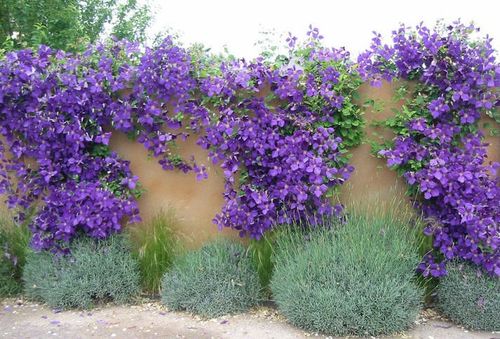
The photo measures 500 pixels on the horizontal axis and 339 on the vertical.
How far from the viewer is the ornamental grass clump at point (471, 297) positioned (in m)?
3.47

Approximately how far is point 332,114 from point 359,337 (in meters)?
1.64

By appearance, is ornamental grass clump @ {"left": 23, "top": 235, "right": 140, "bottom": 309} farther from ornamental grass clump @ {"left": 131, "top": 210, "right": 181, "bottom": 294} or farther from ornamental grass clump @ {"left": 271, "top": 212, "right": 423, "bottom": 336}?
ornamental grass clump @ {"left": 271, "top": 212, "right": 423, "bottom": 336}

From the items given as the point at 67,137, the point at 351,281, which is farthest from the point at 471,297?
the point at 67,137

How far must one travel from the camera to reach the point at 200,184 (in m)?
4.31

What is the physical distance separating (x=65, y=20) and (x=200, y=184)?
567 centimetres

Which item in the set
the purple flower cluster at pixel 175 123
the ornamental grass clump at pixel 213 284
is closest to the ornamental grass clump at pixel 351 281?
the ornamental grass clump at pixel 213 284

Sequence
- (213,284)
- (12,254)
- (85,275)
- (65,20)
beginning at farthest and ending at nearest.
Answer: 1. (65,20)
2. (12,254)
3. (85,275)
4. (213,284)

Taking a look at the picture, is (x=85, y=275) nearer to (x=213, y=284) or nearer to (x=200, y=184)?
(x=213, y=284)

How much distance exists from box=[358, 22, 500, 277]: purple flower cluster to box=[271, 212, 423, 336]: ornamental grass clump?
13.0 inches

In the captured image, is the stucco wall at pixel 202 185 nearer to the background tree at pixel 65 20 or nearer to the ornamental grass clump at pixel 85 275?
the ornamental grass clump at pixel 85 275

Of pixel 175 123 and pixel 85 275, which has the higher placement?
pixel 175 123

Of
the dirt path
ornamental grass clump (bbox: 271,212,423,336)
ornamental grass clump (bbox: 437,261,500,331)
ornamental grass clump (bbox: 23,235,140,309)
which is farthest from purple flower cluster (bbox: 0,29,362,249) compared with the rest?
ornamental grass clump (bbox: 437,261,500,331)

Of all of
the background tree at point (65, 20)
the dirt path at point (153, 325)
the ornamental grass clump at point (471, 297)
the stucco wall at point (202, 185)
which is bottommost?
the dirt path at point (153, 325)

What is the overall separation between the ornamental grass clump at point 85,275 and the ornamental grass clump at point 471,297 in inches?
91.7
